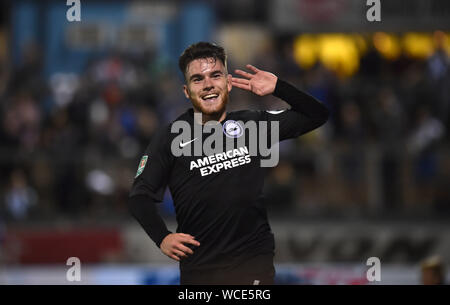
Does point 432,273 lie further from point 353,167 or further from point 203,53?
point 353,167

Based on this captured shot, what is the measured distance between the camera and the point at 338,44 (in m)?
20.8

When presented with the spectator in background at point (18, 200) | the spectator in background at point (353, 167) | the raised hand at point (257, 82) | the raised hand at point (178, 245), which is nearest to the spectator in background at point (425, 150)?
the spectator in background at point (353, 167)

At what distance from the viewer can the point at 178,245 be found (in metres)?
5.32

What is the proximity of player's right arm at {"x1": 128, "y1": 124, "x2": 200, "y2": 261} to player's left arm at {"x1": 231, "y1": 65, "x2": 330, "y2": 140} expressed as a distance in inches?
29.0

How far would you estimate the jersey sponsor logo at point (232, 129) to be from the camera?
5.71 m

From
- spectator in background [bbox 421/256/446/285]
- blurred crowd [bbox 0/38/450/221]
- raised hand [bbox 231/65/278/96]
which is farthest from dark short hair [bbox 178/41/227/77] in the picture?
blurred crowd [bbox 0/38/450/221]

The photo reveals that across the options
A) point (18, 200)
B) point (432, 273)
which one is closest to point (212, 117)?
point (432, 273)

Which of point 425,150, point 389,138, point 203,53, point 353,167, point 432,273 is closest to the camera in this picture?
point 203,53

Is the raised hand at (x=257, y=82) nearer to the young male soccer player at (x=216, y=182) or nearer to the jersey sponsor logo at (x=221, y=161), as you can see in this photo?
the young male soccer player at (x=216, y=182)

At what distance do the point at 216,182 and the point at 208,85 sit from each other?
72cm

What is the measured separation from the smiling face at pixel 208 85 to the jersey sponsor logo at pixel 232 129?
4.6 inches

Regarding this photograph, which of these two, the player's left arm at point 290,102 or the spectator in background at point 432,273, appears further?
the spectator in background at point 432,273

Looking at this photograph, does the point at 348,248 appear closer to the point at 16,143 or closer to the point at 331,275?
the point at 331,275
